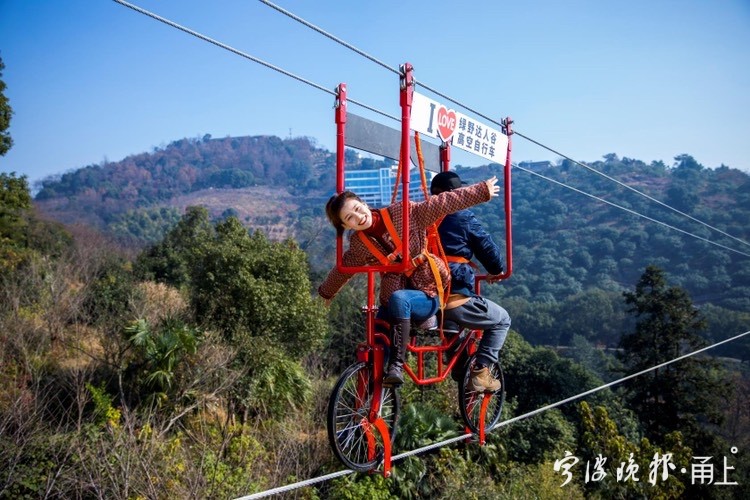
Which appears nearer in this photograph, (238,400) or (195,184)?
(238,400)

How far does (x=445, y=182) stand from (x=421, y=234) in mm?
520

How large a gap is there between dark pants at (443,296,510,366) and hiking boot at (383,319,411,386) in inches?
22.2

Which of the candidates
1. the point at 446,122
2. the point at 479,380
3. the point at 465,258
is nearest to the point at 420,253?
the point at 465,258

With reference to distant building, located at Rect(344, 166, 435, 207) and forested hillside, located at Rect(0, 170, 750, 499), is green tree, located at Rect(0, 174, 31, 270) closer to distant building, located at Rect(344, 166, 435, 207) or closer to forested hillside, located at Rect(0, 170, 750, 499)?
forested hillside, located at Rect(0, 170, 750, 499)

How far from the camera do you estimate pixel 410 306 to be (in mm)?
3459

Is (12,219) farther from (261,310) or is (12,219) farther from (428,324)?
(428,324)

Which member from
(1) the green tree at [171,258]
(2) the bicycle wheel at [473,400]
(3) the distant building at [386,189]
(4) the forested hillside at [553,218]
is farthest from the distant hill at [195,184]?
(2) the bicycle wheel at [473,400]

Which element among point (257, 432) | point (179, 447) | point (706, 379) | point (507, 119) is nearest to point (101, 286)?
point (257, 432)

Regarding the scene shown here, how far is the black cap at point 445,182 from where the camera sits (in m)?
3.85

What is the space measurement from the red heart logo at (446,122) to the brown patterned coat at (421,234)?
62cm

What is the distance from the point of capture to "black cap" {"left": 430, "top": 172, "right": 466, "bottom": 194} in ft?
12.6

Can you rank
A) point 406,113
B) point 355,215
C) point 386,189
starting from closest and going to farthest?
point 355,215 → point 406,113 → point 386,189

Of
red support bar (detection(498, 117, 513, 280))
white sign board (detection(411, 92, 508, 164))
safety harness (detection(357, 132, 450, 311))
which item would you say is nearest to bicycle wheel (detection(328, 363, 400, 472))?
safety harness (detection(357, 132, 450, 311))

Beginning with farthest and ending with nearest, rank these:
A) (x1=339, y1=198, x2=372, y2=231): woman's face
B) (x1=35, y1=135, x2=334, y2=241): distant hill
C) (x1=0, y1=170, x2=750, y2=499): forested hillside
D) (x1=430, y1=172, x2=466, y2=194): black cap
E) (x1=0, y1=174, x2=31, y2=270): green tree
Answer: (x1=35, y1=135, x2=334, y2=241): distant hill → (x1=0, y1=174, x2=31, y2=270): green tree → (x1=0, y1=170, x2=750, y2=499): forested hillside → (x1=430, y1=172, x2=466, y2=194): black cap → (x1=339, y1=198, x2=372, y2=231): woman's face
